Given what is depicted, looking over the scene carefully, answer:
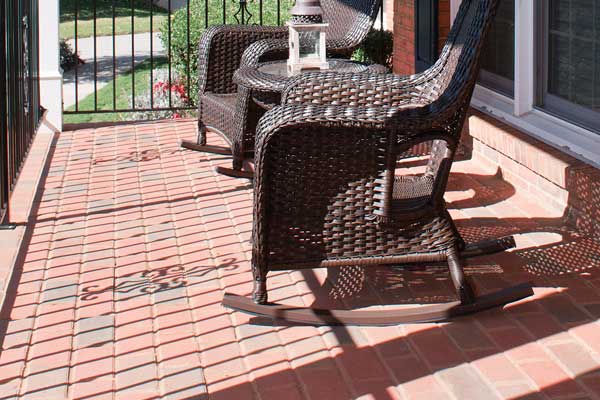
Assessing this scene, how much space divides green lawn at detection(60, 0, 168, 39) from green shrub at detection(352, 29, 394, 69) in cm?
695

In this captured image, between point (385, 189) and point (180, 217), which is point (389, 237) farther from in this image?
point (180, 217)

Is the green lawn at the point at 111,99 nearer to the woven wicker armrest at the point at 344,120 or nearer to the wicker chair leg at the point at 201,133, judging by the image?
the wicker chair leg at the point at 201,133

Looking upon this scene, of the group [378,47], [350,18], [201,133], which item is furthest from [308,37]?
[378,47]

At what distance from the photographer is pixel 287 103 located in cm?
369

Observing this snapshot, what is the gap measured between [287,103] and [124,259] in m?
Result: 1.00

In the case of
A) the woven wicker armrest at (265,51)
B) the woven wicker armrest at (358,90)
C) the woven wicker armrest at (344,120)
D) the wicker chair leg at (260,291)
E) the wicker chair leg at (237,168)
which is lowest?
the wicker chair leg at (260,291)

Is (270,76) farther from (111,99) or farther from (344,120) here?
(111,99)

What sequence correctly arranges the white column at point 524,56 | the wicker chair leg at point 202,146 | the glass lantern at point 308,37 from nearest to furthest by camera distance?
the glass lantern at point 308,37, the white column at point 524,56, the wicker chair leg at point 202,146

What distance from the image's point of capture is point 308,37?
15.5 ft

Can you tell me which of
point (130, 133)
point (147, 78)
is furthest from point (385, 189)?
point (147, 78)

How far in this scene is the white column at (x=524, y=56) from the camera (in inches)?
194

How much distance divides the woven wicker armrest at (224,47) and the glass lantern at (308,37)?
1.08m

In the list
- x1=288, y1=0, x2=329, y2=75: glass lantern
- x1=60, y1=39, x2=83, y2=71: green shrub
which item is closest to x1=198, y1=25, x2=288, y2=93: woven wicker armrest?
x1=288, y1=0, x2=329, y2=75: glass lantern

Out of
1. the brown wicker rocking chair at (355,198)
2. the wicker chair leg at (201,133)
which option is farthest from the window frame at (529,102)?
the wicker chair leg at (201,133)
